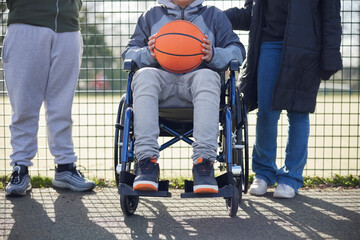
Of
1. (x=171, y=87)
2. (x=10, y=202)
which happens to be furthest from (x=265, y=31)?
(x=10, y=202)

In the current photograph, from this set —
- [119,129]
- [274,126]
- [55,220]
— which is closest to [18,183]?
[55,220]

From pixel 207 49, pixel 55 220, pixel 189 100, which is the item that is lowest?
pixel 55 220

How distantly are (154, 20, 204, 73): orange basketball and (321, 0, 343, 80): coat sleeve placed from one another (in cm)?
87

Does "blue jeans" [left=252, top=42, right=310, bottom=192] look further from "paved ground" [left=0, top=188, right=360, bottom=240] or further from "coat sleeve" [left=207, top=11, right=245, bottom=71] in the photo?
"coat sleeve" [left=207, top=11, right=245, bottom=71]

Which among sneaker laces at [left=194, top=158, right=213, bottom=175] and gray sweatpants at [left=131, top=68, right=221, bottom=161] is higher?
gray sweatpants at [left=131, top=68, right=221, bottom=161]

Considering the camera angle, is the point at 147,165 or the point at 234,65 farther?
the point at 234,65

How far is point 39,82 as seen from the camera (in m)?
3.52

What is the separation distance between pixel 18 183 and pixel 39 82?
706mm

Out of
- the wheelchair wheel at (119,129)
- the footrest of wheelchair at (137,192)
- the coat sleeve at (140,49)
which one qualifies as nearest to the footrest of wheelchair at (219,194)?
the footrest of wheelchair at (137,192)

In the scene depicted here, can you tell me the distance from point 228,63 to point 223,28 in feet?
1.02

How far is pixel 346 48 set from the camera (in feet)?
15.1

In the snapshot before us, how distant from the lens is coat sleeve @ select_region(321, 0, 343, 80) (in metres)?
3.26

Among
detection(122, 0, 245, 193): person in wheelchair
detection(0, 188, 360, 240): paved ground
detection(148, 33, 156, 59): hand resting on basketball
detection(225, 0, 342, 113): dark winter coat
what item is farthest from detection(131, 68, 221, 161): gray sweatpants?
detection(225, 0, 342, 113): dark winter coat

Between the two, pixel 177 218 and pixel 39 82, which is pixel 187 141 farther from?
pixel 39 82
